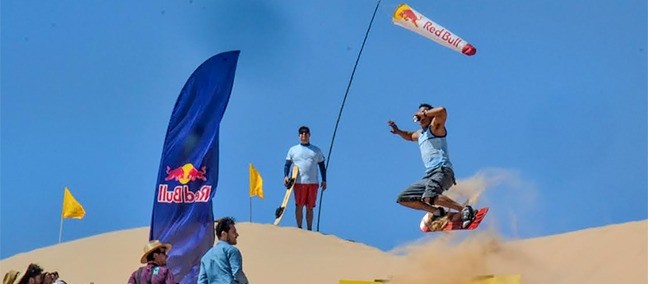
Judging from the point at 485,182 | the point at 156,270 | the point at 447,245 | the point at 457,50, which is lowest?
the point at 156,270

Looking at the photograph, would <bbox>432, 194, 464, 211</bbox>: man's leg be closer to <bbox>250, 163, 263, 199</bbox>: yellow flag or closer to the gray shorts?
the gray shorts

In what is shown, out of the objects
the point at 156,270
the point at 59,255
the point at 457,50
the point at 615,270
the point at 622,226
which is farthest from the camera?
the point at 59,255

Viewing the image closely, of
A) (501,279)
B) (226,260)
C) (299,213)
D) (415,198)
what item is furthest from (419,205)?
(299,213)

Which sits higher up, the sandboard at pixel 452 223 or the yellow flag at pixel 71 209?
the yellow flag at pixel 71 209

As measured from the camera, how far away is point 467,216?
454 inches

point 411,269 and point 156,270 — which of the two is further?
point 411,269

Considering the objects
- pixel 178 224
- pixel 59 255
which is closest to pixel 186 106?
pixel 178 224

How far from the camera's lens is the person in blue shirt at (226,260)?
844 cm

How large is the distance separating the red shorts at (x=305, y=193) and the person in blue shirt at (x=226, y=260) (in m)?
6.78

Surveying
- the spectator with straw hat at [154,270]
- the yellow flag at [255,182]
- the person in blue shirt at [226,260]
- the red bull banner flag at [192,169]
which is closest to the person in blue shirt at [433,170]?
the red bull banner flag at [192,169]

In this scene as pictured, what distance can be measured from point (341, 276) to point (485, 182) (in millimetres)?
2816

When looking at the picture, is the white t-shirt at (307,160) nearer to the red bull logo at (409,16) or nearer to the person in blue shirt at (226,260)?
the red bull logo at (409,16)

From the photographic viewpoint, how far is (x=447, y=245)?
11570 millimetres

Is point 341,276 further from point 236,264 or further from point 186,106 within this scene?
point 236,264
